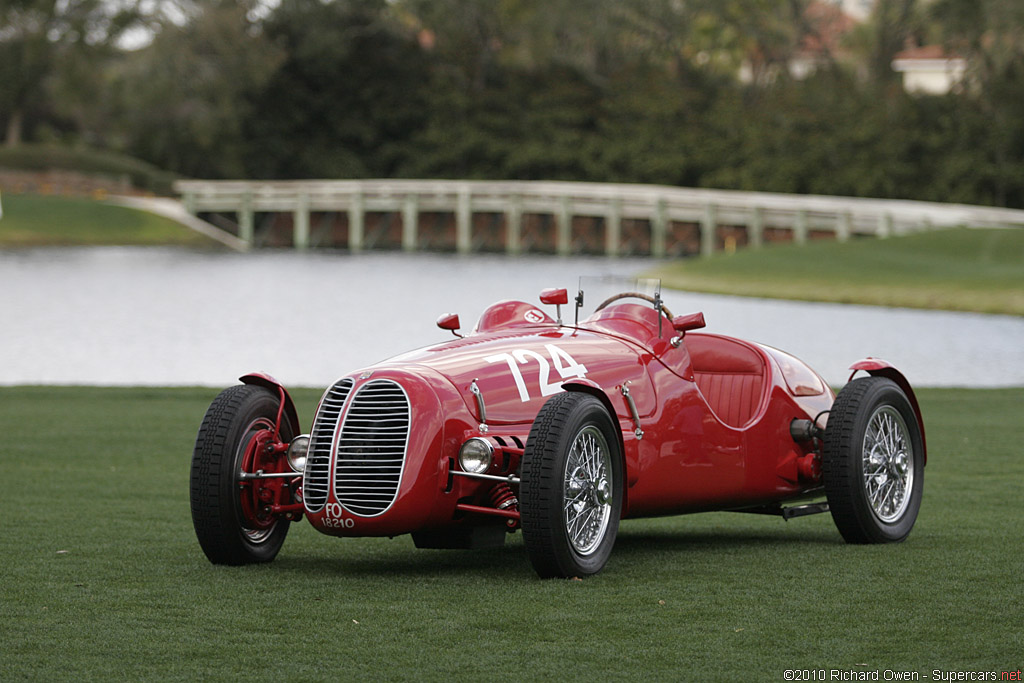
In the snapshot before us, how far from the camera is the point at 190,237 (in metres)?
74.2

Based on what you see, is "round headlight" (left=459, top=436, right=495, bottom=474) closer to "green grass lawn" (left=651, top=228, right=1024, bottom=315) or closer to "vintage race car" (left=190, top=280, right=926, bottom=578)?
"vintage race car" (left=190, top=280, right=926, bottom=578)

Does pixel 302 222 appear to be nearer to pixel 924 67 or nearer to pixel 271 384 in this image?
pixel 924 67

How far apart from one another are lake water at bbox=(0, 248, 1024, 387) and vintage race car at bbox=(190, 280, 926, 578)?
546 inches

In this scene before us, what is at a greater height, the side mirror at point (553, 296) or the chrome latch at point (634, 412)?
the side mirror at point (553, 296)

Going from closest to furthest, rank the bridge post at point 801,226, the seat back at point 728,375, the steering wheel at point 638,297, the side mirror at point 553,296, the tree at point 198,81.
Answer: the side mirror at point 553,296 → the steering wheel at point 638,297 → the seat back at point 728,375 → the bridge post at point 801,226 → the tree at point 198,81

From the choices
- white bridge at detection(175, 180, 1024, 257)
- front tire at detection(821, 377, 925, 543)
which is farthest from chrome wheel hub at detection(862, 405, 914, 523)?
white bridge at detection(175, 180, 1024, 257)

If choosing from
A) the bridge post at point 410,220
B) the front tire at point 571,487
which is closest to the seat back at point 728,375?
the front tire at point 571,487

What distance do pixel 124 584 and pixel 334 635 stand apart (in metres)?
1.55

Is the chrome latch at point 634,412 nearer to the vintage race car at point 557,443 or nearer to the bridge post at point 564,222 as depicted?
the vintage race car at point 557,443

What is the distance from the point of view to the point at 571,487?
300 inches

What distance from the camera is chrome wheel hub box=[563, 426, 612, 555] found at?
25.0ft

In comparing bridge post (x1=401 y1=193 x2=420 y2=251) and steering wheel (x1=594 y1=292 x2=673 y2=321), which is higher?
bridge post (x1=401 y1=193 x2=420 y2=251)

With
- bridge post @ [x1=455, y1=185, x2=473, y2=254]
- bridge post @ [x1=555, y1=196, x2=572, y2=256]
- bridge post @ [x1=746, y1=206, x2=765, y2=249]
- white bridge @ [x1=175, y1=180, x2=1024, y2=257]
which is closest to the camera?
white bridge @ [x1=175, y1=180, x2=1024, y2=257]

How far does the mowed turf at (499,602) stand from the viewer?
5.98m
